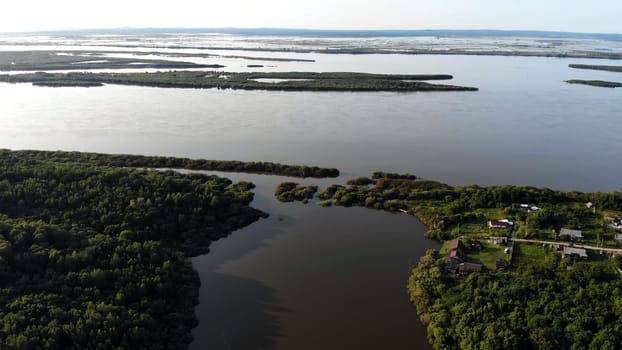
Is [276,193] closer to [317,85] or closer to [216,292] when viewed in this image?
[216,292]

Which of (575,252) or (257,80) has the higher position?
(257,80)

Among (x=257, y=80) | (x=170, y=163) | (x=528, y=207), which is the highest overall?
(x=257, y=80)

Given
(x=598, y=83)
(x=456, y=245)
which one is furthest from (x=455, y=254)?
(x=598, y=83)

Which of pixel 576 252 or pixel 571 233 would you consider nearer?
pixel 576 252

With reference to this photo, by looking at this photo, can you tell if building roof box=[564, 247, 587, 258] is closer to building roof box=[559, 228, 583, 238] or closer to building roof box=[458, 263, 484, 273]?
building roof box=[559, 228, 583, 238]

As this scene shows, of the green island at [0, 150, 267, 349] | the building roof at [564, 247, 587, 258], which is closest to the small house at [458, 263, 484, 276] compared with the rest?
the building roof at [564, 247, 587, 258]

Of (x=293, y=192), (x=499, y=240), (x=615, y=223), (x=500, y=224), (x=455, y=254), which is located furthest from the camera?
(x=293, y=192)

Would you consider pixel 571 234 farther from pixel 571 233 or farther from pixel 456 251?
pixel 456 251
